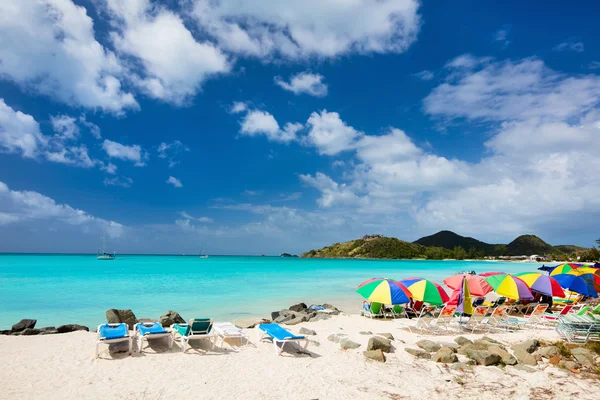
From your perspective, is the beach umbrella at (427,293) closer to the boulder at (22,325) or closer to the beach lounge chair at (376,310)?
the beach lounge chair at (376,310)

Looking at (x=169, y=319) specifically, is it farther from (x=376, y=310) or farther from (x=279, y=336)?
(x=376, y=310)

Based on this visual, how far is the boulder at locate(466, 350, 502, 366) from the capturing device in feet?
25.2

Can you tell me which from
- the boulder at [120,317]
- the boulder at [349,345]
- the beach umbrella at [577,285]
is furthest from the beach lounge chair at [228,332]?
the beach umbrella at [577,285]

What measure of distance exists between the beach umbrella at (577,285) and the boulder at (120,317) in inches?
661

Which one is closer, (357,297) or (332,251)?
(357,297)

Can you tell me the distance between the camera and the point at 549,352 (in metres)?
8.30

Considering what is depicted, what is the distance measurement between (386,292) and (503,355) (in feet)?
14.6

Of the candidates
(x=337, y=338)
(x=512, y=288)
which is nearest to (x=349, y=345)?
(x=337, y=338)

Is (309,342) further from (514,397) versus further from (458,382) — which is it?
(514,397)

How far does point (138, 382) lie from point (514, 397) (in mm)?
6762

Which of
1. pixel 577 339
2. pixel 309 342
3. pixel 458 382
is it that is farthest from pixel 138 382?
pixel 577 339

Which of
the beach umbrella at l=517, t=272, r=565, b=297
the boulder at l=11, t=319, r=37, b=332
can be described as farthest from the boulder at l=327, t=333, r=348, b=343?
the boulder at l=11, t=319, r=37, b=332

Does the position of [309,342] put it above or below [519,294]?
below

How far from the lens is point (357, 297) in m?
22.8
